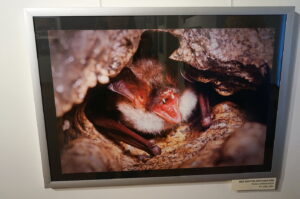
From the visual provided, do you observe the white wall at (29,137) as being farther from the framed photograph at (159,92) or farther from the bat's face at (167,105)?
the bat's face at (167,105)

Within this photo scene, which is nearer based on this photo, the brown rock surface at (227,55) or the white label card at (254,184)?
the brown rock surface at (227,55)

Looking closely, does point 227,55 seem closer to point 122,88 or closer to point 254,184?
point 122,88

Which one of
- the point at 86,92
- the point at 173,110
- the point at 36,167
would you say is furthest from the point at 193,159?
the point at 36,167

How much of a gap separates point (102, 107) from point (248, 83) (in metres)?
0.60

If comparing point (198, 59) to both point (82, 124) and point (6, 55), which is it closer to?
point (82, 124)

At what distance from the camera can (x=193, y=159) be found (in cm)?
100

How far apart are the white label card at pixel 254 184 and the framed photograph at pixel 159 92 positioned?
4 cm

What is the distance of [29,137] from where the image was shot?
37.9 inches

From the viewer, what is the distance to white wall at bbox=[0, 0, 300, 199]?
86cm

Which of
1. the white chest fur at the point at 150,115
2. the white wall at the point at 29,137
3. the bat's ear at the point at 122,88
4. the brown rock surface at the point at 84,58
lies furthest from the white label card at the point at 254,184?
the brown rock surface at the point at 84,58

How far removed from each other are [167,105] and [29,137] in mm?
593

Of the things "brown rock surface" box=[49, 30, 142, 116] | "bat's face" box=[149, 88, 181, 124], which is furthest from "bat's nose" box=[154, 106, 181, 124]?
"brown rock surface" box=[49, 30, 142, 116]

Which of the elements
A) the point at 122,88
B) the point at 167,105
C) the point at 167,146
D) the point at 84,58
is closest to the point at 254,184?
the point at 167,146

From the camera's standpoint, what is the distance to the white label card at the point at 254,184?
1055 millimetres
